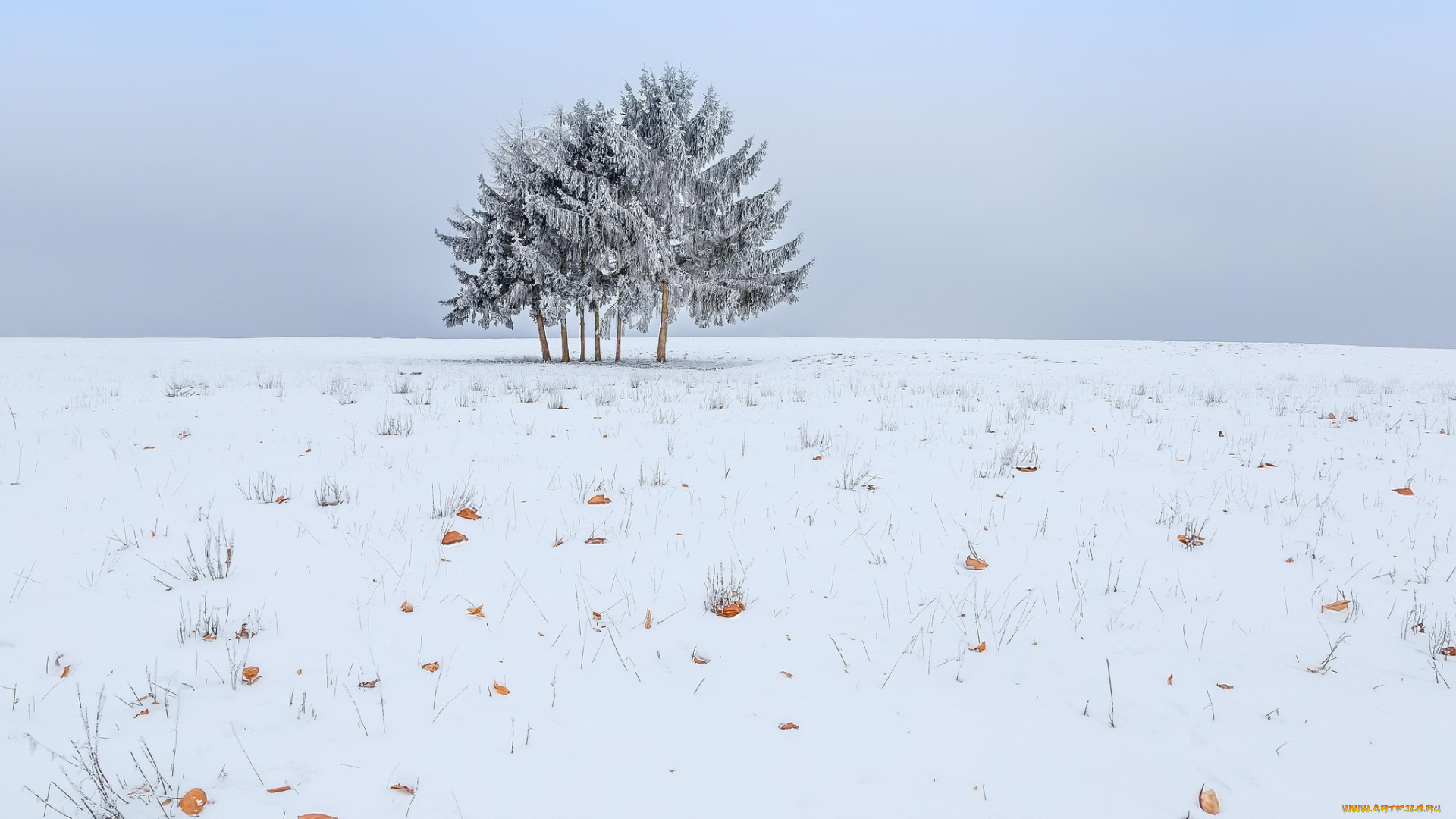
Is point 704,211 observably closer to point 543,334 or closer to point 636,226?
point 636,226

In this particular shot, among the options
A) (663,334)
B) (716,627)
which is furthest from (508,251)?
(716,627)

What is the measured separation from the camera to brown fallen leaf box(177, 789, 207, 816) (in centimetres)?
159

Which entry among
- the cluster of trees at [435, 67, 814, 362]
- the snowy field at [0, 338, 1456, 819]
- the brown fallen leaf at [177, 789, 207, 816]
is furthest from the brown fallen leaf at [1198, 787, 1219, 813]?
the cluster of trees at [435, 67, 814, 362]

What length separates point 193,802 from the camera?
1.60m

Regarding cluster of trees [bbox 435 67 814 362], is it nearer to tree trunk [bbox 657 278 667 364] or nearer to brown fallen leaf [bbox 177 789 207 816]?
tree trunk [bbox 657 278 667 364]

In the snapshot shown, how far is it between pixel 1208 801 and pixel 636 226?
2205 centimetres

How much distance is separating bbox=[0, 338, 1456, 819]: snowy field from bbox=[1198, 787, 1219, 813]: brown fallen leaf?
0.12 ft

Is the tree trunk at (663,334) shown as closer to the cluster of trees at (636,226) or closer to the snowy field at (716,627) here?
the cluster of trees at (636,226)

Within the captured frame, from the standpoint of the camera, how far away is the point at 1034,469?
491cm

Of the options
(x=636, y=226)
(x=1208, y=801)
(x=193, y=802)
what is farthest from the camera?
(x=636, y=226)

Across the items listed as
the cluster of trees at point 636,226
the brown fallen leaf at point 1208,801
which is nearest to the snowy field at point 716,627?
the brown fallen leaf at point 1208,801

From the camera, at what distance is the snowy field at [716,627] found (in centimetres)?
178

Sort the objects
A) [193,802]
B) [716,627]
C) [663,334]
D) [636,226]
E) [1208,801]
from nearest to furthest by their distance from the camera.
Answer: [193,802] < [1208,801] < [716,627] < [636,226] < [663,334]

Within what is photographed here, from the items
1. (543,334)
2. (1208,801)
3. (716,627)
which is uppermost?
(543,334)
